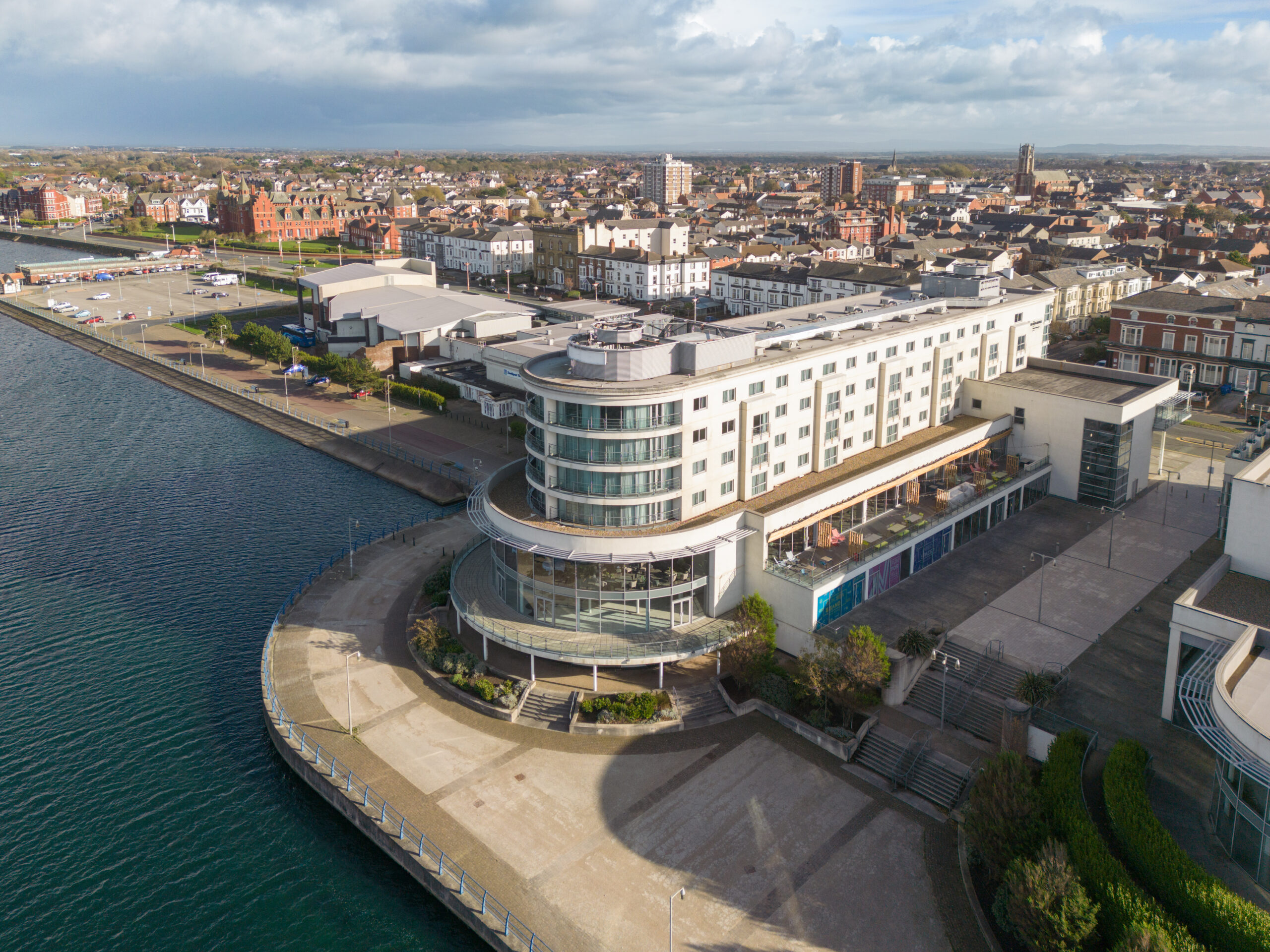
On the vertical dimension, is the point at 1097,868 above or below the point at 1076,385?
below

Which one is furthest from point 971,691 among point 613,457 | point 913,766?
point 613,457

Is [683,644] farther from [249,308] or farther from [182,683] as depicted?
[249,308]

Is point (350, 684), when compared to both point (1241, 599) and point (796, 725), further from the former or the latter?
point (1241, 599)

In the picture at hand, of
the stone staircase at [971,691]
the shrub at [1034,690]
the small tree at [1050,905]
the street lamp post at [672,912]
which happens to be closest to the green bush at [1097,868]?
the small tree at [1050,905]

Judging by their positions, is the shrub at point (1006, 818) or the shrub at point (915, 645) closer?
the shrub at point (1006, 818)

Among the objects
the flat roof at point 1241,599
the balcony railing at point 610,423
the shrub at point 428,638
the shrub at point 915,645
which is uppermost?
the balcony railing at point 610,423

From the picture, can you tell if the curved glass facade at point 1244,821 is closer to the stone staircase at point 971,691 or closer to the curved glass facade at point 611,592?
the stone staircase at point 971,691
